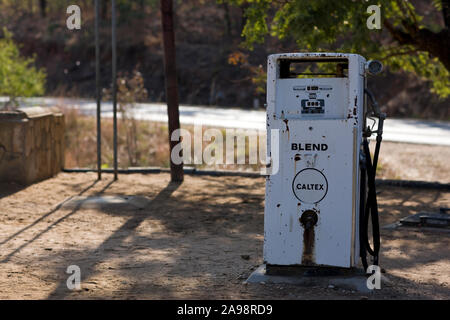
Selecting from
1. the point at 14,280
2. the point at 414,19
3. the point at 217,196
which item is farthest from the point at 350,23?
the point at 14,280

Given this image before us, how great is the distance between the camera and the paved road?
18.5m

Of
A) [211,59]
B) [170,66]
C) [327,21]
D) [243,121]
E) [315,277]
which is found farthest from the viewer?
[211,59]

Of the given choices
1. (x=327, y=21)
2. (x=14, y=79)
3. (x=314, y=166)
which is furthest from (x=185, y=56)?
(x=314, y=166)

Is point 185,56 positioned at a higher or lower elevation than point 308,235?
higher

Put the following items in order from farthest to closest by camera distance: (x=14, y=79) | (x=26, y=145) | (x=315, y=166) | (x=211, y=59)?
(x=211, y=59), (x=14, y=79), (x=26, y=145), (x=315, y=166)

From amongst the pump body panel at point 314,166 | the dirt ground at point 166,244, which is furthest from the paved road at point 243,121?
the pump body panel at point 314,166

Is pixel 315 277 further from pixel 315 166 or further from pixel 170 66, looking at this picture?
pixel 170 66

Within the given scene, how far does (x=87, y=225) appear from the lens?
8.59 meters

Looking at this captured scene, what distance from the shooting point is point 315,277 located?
6023 millimetres

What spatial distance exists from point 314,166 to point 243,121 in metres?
15.6

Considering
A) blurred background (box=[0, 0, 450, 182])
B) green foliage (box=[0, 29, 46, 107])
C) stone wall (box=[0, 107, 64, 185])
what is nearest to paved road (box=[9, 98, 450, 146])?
blurred background (box=[0, 0, 450, 182])

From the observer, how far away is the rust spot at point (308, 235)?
19.5 ft

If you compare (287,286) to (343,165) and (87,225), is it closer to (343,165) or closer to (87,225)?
(343,165)

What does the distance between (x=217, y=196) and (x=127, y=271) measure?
14.4ft
